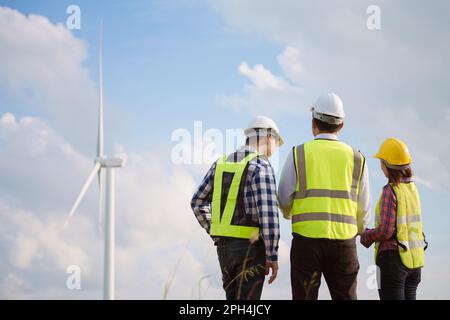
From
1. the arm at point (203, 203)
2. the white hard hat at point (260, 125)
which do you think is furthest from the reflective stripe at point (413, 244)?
the arm at point (203, 203)

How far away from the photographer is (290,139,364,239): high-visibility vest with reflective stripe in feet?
24.3

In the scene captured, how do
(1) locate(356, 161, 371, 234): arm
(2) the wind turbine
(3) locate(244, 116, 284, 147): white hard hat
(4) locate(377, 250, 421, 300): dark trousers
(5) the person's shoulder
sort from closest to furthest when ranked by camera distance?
(1) locate(356, 161, 371, 234): arm → (5) the person's shoulder → (4) locate(377, 250, 421, 300): dark trousers → (3) locate(244, 116, 284, 147): white hard hat → (2) the wind turbine

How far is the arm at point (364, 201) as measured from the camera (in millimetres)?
7754

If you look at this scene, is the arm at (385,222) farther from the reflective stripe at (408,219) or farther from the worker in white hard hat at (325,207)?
the worker in white hard hat at (325,207)

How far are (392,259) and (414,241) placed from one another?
39 cm

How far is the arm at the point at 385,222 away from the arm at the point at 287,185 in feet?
3.58

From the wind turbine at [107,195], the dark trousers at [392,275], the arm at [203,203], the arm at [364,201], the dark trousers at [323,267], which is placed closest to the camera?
the dark trousers at [323,267]

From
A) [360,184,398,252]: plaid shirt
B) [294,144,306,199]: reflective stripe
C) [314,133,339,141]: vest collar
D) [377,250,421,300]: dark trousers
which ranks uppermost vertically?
[314,133,339,141]: vest collar

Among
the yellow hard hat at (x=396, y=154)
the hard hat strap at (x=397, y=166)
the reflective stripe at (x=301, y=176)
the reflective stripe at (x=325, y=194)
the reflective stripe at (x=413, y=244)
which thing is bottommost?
the reflective stripe at (x=413, y=244)

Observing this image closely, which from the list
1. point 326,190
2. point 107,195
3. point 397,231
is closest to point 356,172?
point 326,190

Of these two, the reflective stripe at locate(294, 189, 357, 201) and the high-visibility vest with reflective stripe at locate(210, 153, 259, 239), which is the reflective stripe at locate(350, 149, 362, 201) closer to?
the reflective stripe at locate(294, 189, 357, 201)

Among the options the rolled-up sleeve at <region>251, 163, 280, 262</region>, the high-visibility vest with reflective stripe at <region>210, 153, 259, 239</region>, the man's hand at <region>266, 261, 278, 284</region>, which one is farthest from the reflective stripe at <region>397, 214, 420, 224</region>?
the high-visibility vest with reflective stripe at <region>210, 153, 259, 239</region>
